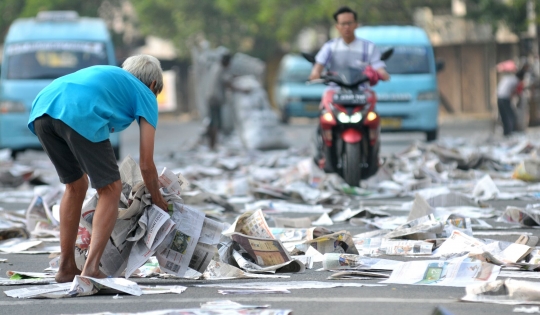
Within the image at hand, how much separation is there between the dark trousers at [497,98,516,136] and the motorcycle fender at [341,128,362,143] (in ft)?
40.2

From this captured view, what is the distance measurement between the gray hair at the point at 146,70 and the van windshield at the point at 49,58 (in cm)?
1175

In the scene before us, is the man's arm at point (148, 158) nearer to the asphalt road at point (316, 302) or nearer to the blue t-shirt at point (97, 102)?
the blue t-shirt at point (97, 102)

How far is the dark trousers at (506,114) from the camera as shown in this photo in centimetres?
2212

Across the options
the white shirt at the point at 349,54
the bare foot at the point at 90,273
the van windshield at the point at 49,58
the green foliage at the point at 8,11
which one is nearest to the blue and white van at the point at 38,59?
the van windshield at the point at 49,58

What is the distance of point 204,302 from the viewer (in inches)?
191

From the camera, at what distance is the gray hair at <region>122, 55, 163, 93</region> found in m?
5.64

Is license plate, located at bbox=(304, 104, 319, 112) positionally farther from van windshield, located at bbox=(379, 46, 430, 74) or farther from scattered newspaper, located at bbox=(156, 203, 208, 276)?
scattered newspaper, located at bbox=(156, 203, 208, 276)

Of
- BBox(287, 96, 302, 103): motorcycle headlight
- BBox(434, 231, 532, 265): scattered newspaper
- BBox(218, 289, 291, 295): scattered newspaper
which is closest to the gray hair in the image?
BBox(218, 289, 291, 295): scattered newspaper

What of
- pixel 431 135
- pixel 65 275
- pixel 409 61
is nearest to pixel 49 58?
pixel 409 61

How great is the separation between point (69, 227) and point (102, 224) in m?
0.31

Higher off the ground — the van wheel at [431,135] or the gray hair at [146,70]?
the gray hair at [146,70]

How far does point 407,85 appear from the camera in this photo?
63.6 feet

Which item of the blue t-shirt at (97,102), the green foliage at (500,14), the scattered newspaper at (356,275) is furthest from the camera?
the green foliage at (500,14)

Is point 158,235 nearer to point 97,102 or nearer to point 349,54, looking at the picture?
point 97,102
